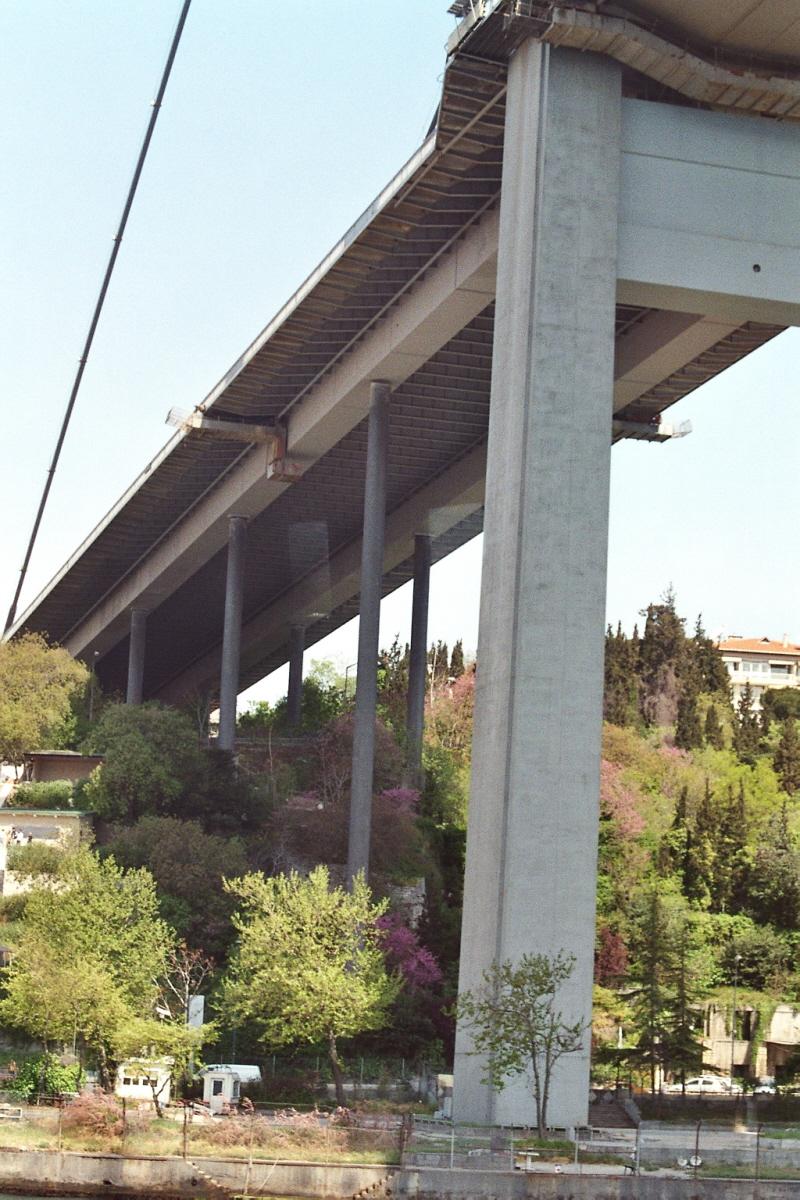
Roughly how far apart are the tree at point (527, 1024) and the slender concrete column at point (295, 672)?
32547mm

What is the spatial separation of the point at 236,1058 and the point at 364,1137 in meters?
7.77

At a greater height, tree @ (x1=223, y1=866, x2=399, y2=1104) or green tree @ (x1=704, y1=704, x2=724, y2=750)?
green tree @ (x1=704, y1=704, x2=724, y2=750)

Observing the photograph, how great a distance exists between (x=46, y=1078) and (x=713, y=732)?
30.6 metres

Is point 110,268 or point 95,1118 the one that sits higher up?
point 110,268

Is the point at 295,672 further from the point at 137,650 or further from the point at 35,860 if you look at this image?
the point at 35,860

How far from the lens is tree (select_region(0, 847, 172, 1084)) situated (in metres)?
25.6

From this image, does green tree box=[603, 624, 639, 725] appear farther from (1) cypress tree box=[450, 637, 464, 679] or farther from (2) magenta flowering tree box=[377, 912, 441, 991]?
(2) magenta flowering tree box=[377, 912, 441, 991]

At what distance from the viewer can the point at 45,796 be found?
4194cm

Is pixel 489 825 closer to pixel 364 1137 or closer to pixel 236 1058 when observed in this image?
pixel 364 1137

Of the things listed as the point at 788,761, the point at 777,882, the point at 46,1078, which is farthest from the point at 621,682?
the point at 46,1078

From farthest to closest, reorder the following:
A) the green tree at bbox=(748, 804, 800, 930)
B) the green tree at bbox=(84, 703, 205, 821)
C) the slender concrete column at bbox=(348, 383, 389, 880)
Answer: the green tree at bbox=(748, 804, 800, 930)
the green tree at bbox=(84, 703, 205, 821)
the slender concrete column at bbox=(348, 383, 389, 880)

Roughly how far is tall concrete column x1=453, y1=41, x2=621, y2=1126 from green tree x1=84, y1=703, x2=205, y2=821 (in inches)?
589

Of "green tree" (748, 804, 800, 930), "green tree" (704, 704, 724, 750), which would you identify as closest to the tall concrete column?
"green tree" (748, 804, 800, 930)

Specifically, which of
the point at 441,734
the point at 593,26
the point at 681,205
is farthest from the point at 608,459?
the point at 441,734
